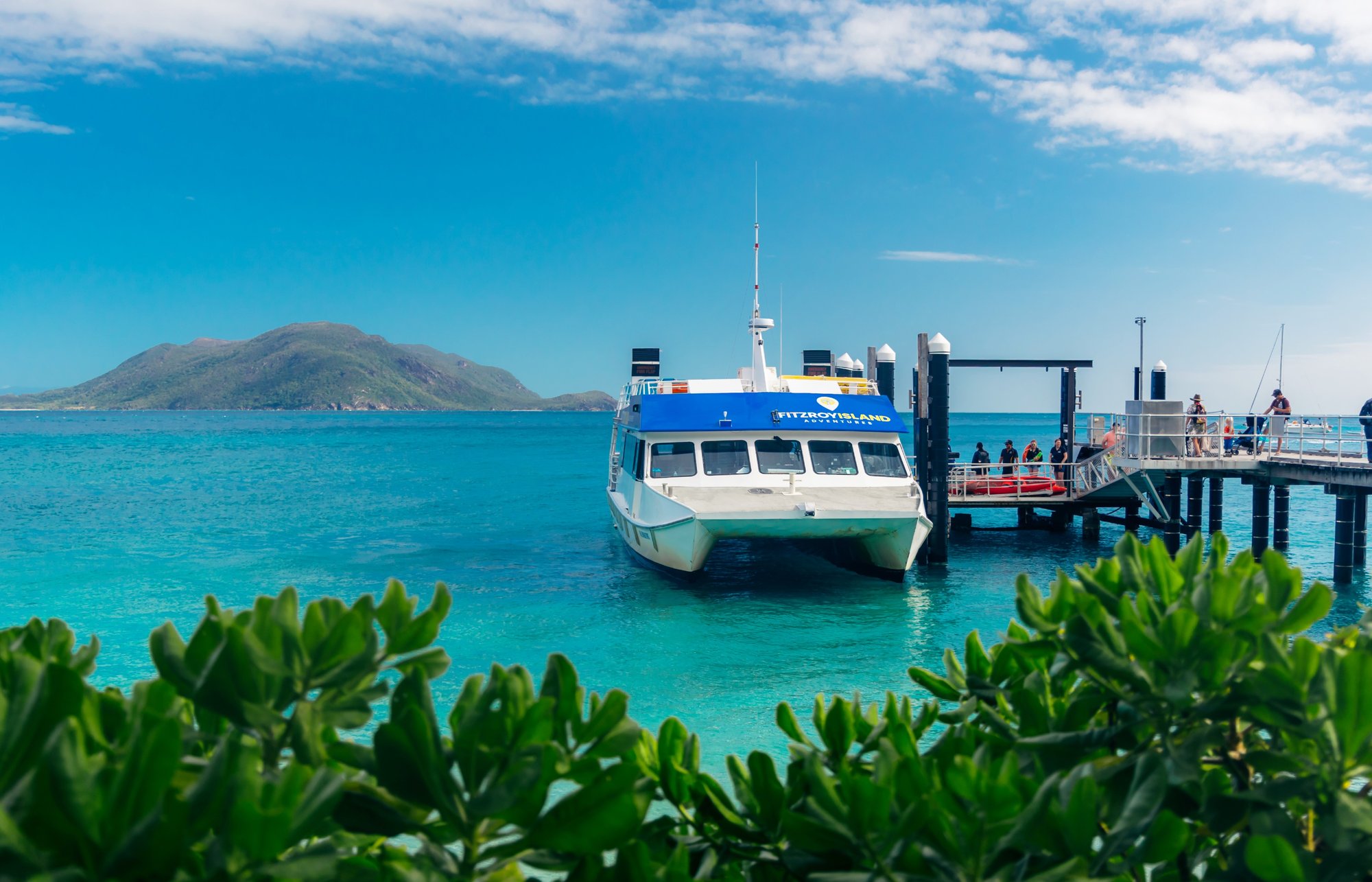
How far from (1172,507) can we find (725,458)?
40.0 ft

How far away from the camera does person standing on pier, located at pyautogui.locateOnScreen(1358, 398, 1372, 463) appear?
685 inches

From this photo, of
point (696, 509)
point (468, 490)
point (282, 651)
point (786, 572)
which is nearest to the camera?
point (282, 651)

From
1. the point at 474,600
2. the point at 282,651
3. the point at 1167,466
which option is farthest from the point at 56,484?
the point at 282,651

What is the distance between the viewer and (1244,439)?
20891mm

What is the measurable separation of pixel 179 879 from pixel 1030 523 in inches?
1082

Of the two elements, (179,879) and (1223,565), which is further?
(1223,565)

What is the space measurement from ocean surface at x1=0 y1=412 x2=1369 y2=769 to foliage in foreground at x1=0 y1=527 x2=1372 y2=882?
2.40ft

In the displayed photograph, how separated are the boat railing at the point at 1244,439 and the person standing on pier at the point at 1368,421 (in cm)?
5

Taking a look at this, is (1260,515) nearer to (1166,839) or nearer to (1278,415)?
(1278,415)

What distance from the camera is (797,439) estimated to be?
16844 mm

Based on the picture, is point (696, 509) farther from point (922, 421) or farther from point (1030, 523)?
point (1030, 523)

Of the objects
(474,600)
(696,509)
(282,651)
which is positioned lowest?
(474,600)

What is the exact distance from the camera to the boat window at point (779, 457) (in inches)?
653

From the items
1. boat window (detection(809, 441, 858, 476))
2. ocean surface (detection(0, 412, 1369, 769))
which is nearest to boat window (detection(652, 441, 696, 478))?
boat window (detection(809, 441, 858, 476))
